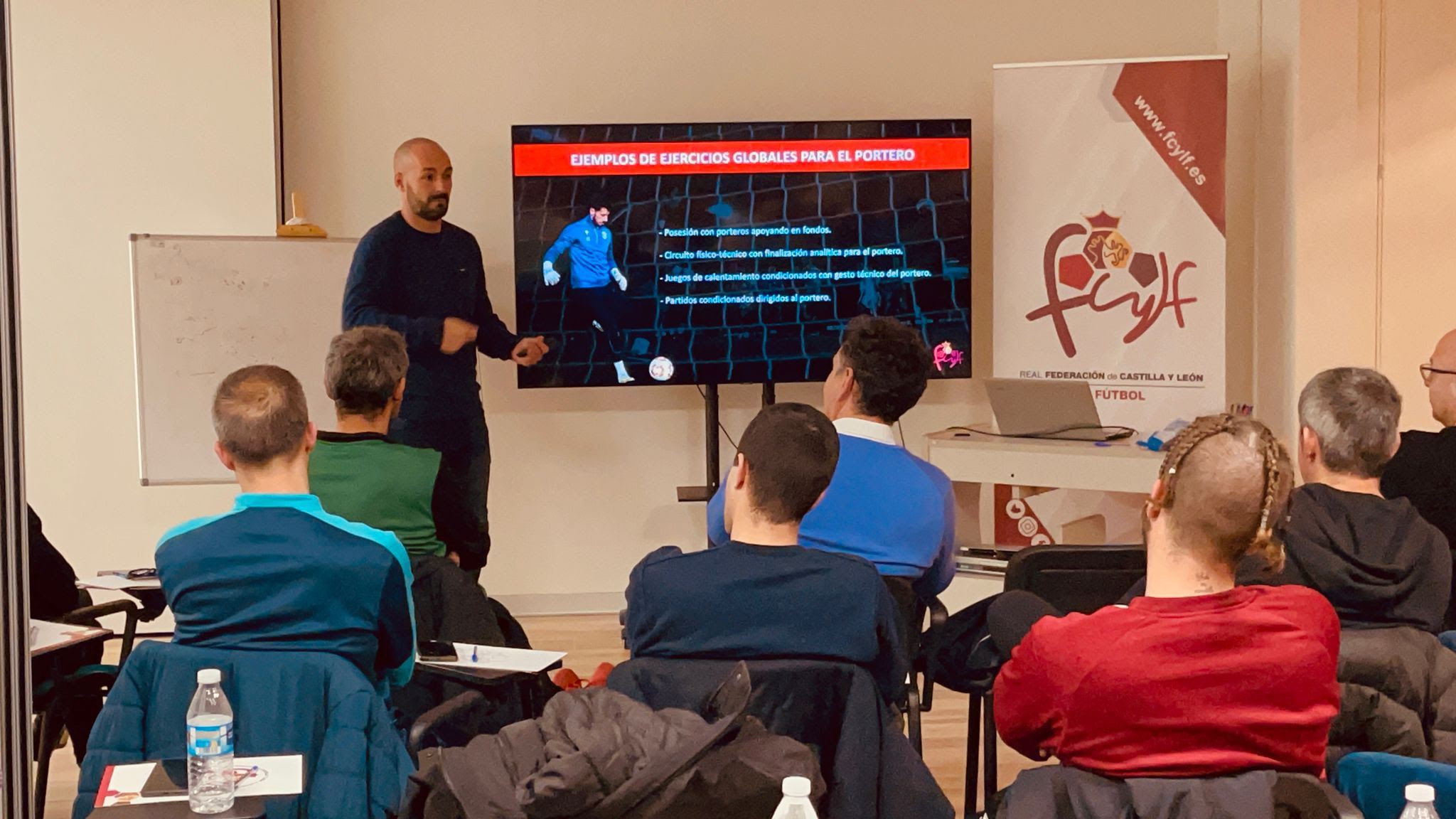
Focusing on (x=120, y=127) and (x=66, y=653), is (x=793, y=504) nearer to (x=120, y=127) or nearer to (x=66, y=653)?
(x=66, y=653)

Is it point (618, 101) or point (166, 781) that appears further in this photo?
point (618, 101)

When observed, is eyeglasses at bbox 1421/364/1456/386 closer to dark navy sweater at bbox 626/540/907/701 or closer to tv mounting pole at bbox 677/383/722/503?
dark navy sweater at bbox 626/540/907/701

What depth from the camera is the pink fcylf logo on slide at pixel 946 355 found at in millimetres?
5629

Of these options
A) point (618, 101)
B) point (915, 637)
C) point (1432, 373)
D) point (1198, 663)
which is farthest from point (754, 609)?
point (618, 101)

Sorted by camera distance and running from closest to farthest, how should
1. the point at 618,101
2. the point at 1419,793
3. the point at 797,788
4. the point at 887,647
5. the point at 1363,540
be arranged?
the point at 797,788 < the point at 1419,793 < the point at 887,647 < the point at 1363,540 < the point at 618,101

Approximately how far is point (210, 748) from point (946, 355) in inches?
159

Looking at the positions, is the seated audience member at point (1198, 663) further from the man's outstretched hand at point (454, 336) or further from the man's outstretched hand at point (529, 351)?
the man's outstretched hand at point (529, 351)

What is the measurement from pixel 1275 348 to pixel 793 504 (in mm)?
4158

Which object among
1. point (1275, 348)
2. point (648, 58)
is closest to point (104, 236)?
point (648, 58)

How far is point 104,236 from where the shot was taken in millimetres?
5227

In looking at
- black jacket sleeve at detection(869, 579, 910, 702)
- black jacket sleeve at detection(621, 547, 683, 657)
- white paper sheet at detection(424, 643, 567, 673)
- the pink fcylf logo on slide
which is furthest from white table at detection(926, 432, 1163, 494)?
black jacket sleeve at detection(621, 547, 683, 657)

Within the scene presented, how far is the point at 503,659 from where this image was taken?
8.48ft

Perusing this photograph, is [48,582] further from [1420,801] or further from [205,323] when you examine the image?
[1420,801]

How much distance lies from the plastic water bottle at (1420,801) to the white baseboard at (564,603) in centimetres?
433
